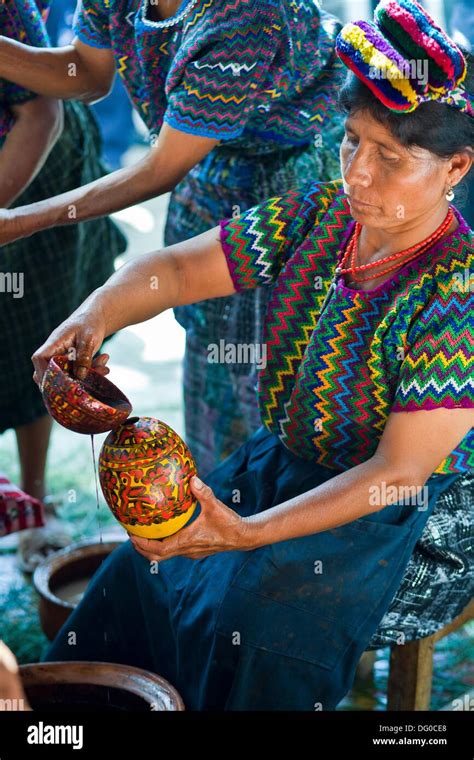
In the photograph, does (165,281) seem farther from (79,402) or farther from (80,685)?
(80,685)

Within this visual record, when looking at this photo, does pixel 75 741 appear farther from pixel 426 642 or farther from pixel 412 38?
pixel 412 38

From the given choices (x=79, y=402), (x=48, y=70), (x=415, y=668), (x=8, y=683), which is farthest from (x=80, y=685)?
(x=48, y=70)

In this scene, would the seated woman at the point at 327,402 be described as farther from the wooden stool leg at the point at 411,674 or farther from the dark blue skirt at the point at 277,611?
the wooden stool leg at the point at 411,674

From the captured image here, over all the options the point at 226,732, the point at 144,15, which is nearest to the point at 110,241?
the point at 144,15

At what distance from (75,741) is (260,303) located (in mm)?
1458

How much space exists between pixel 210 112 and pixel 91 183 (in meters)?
0.31

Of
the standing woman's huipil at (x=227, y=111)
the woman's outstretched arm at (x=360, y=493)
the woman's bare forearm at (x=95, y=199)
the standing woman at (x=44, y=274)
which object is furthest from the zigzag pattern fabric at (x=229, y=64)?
the woman's outstretched arm at (x=360, y=493)

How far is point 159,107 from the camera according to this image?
2.59 meters

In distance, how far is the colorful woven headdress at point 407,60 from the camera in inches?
69.0

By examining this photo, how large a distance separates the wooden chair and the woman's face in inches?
35.3

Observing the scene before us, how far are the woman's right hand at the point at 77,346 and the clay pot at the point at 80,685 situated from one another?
0.51m

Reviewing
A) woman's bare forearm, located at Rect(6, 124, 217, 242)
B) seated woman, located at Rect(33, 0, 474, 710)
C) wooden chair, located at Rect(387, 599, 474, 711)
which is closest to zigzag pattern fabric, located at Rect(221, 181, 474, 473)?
seated woman, located at Rect(33, 0, 474, 710)

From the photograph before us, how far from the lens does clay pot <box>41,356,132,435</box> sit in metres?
1.75

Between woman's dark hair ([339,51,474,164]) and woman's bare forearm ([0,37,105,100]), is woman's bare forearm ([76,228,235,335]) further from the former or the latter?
woman's bare forearm ([0,37,105,100])
